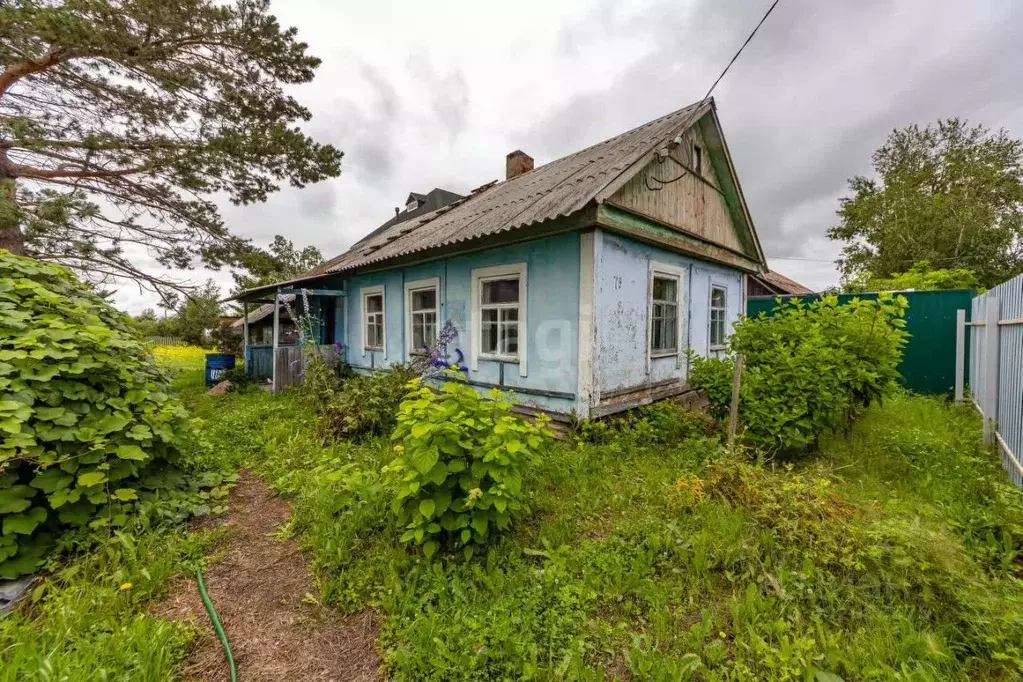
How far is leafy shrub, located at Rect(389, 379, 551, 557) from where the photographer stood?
8.21 feet

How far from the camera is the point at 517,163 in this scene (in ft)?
36.9

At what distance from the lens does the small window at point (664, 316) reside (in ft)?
20.5

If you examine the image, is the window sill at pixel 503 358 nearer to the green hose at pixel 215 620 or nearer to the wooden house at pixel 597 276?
the wooden house at pixel 597 276

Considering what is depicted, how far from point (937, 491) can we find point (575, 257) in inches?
163

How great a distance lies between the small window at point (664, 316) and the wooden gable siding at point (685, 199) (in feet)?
3.20

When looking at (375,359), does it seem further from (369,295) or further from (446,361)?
(446,361)

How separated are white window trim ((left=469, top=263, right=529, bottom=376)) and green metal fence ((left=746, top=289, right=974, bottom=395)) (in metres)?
4.83

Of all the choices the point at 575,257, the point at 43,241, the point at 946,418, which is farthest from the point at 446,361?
the point at 43,241

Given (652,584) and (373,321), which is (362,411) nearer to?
(652,584)

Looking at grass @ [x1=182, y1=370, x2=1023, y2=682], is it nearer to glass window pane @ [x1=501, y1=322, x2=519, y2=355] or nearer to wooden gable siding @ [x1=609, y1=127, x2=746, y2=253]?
glass window pane @ [x1=501, y1=322, x2=519, y2=355]

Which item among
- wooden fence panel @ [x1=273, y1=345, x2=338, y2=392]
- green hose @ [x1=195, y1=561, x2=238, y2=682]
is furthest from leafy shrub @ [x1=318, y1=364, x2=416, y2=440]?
wooden fence panel @ [x1=273, y1=345, x2=338, y2=392]

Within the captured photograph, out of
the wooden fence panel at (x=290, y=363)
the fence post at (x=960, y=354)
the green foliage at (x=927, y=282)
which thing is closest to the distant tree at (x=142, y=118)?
the wooden fence panel at (x=290, y=363)

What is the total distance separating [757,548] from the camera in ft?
8.55

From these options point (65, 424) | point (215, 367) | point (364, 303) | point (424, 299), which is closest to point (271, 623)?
point (65, 424)
